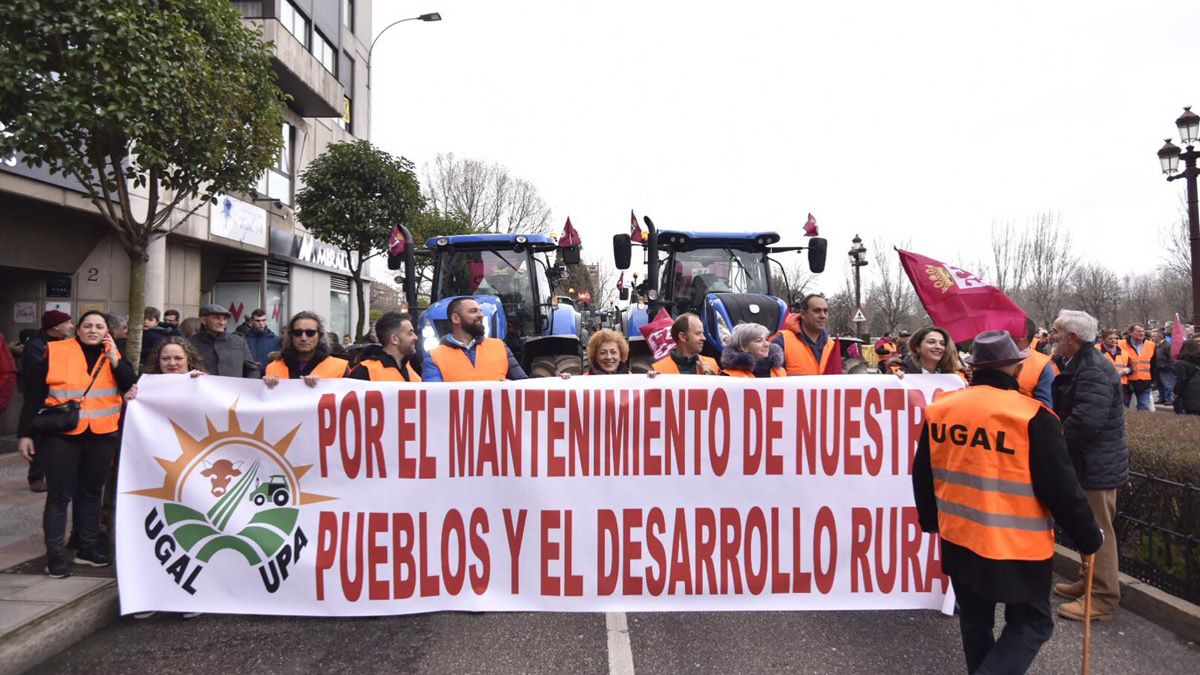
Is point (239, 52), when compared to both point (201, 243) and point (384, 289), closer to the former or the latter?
point (201, 243)

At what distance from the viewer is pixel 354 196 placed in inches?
711

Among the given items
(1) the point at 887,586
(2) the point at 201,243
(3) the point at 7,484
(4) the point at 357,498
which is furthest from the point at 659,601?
(2) the point at 201,243

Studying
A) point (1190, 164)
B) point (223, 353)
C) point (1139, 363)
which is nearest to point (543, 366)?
point (223, 353)

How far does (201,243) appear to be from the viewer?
16.5m

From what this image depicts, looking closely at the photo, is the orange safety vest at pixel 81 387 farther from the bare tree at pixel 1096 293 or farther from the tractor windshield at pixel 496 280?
the bare tree at pixel 1096 293

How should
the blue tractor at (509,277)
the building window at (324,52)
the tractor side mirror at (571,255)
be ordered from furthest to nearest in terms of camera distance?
the building window at (324,52) < the blue tractor at (509,277) < the tractor side mirror at (571,255)

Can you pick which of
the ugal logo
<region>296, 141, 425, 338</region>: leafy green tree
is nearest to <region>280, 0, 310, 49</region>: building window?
<region>296, 141, 425, 338</region>: leafy green tree

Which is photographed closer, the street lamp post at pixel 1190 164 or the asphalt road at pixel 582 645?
the asphalt road at pixel 582 645

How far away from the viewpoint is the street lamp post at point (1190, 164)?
500 inches

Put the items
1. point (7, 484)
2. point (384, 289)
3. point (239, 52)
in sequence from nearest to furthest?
point (7, 484) < point (239, 52) < point (384, 289)

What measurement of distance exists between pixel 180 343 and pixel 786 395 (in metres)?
3.71

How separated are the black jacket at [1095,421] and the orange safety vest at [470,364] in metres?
3.46

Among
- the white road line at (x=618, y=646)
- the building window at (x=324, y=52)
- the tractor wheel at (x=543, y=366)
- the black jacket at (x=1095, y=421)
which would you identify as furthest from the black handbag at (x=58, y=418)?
the building window at (x=324, y=52)

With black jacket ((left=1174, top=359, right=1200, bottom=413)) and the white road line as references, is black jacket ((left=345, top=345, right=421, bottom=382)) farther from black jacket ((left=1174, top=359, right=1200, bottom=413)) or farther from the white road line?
black jacket ((left=1174, top=359, right=1200, bottom=413))
